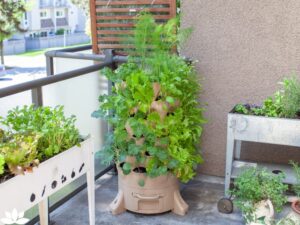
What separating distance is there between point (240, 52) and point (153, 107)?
97cm

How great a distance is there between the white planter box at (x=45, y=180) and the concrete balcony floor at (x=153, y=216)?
47 cm

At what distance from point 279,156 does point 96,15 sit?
2179 mm

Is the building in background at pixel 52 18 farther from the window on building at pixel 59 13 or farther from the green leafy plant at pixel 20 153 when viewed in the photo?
the green leafy plant at pixel 20 153

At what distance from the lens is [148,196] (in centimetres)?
270

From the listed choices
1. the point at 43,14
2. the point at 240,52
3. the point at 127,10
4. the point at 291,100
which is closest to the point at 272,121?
the point at 291,100

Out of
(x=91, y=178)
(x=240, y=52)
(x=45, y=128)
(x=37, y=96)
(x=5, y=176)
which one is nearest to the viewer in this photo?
(x=5, y=176)

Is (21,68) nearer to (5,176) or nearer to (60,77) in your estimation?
(60,77)

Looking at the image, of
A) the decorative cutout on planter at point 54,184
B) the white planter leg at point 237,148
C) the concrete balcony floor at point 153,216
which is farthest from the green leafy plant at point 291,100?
the decorative cutout on planter at point 54,184

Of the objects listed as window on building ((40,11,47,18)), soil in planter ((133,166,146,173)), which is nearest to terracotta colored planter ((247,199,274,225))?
soil in planter ((133,166,146,173))

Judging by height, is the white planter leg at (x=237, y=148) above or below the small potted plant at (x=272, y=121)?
below

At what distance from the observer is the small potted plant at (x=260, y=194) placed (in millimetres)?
2527

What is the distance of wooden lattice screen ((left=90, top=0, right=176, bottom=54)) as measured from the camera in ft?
12.0

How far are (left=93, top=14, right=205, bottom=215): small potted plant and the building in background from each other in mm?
14839

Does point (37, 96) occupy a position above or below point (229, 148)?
above
